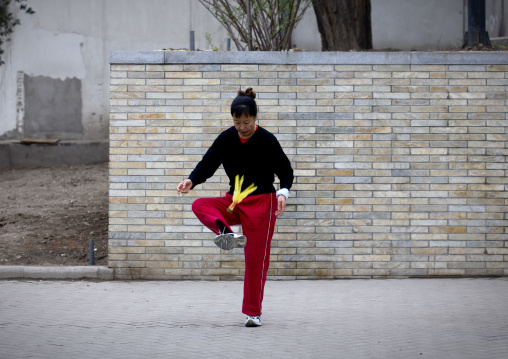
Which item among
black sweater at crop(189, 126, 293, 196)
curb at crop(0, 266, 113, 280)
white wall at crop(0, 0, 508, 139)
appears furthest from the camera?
white wall at crop(0, 0, 508, 139)

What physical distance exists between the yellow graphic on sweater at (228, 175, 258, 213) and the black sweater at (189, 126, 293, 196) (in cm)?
4

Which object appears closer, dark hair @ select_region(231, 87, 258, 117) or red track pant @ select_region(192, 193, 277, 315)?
dark hair @ select_region(231, 87, 258, 117)

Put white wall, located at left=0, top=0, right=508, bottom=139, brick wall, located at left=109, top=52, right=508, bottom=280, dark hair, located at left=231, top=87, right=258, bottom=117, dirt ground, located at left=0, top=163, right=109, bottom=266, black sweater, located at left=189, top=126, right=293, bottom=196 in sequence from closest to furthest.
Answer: dark hair, located at left=231, top=87, right=258, bottom=117 → black sweater, located at left=189, top=126, right=293, bottom=196 → brick wall, located at left=109, top=52, right=508, bottom=280 → dirt ground, located at left=0, top=163, right=109, bottom=266 → white wall, located at left=0, top=0, right=508, bottom=139

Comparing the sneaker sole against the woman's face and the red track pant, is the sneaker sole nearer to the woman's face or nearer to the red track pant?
the red track pant

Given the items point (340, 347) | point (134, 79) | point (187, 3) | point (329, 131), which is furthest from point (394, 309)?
point (187, 3)

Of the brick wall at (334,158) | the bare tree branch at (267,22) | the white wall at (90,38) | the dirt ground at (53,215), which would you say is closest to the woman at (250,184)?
the brick wall at (334,158)

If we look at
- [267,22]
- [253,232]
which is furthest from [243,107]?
[267,22]

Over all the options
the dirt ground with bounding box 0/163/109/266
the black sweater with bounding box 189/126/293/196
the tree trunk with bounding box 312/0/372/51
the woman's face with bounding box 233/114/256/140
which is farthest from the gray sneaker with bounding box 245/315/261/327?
the tree trunk with bounding box 312/0/372/51

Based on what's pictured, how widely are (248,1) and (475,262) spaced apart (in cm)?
419

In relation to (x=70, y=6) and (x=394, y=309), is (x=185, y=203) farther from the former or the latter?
(x=70, y=6)

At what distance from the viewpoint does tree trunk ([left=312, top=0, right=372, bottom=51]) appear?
11.4 metres

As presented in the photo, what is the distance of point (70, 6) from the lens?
55.8 feet

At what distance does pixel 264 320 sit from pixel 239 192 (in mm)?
1130

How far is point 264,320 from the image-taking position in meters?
6.99
